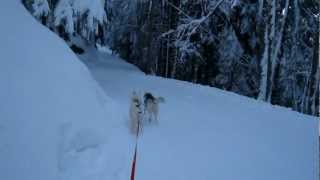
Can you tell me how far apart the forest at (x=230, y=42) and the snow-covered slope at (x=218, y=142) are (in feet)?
22.0

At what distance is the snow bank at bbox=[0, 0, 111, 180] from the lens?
6.44 m

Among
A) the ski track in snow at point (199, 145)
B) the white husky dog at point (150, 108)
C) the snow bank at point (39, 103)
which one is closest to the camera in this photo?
the snow bank at point (39, 103)

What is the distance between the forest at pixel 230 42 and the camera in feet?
70.8

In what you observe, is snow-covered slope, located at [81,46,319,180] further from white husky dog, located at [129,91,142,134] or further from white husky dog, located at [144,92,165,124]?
white husky dog, located at [144,92,165,124]

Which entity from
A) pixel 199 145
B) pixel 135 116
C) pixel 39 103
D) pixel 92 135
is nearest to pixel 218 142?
pixel 199 145

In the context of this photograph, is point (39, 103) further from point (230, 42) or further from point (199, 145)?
point (230, 42)

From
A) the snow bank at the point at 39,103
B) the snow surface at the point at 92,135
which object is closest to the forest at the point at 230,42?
the snow surface at the point at 92,135

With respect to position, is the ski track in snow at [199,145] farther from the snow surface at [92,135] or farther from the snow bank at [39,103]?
the snow bank at [39,103]

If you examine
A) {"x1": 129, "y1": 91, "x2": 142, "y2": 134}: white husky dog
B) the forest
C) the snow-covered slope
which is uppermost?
the forest

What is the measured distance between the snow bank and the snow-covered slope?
2.37ft

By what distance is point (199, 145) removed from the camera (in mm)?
9359

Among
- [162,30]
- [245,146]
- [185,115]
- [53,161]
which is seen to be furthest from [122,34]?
[53,161]

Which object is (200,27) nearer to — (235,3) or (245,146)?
(235,3)

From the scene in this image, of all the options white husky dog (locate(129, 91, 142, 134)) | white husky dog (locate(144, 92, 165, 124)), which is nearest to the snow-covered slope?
white husky dog (locate(129, 91, 142, 134))
